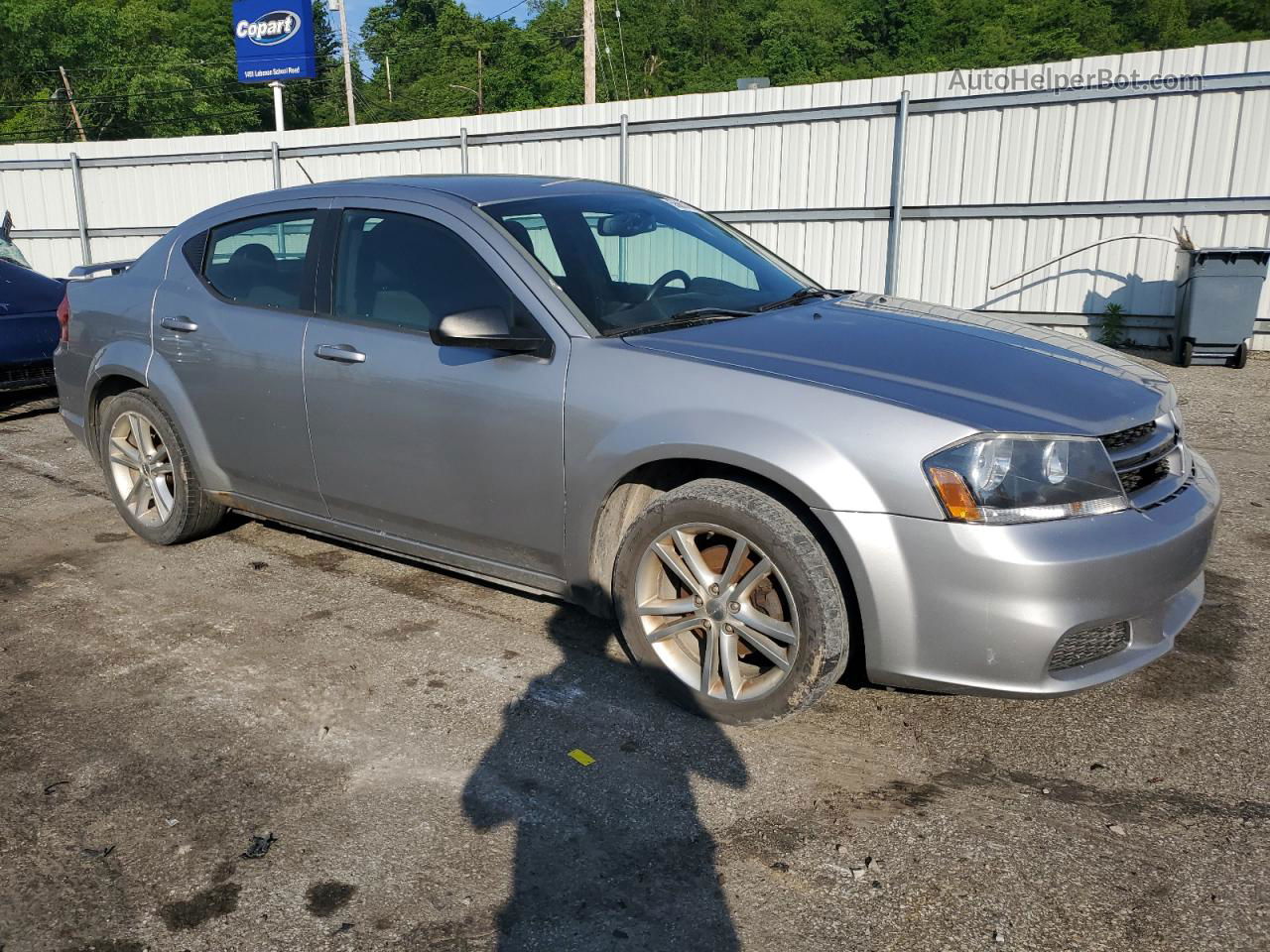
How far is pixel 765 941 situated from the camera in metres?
2.36

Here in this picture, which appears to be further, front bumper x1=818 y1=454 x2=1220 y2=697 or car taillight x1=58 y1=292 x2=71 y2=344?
car taillight x1=58 y1=292 x2=71 y2=344

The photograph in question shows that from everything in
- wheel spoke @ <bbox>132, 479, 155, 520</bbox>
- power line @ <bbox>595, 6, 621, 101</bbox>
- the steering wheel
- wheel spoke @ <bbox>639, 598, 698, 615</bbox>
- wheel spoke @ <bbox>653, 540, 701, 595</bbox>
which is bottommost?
wheel spoke @ <bbox>132, 479, 155, 520</bbox>

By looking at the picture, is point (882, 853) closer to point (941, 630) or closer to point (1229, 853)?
point (941, 630)

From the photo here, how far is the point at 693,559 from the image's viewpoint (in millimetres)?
3285

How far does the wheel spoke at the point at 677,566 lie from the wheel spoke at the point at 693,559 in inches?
0.7

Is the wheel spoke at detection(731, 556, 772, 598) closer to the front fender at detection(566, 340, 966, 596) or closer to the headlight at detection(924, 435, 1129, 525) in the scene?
the front fender at detection(566, 340, 966, 596)

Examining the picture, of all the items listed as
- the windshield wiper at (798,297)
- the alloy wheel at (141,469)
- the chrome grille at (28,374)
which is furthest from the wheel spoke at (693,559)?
the chrome grille at (28,374)

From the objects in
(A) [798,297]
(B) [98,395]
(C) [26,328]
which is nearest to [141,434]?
(B) [98,395]

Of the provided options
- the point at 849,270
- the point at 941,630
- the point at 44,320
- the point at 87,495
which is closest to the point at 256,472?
the point at 87,495

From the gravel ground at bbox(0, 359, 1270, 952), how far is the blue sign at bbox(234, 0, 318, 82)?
30.6m

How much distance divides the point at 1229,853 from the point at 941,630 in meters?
0.86

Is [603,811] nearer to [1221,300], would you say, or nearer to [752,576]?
[752,576]

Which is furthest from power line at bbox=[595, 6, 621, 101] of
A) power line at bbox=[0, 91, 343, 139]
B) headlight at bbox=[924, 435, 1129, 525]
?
headlight at bbox=[924, 435, 1129, 525]

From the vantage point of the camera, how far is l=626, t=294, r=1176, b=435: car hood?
3.01 metres
